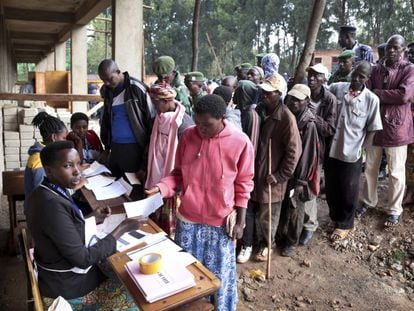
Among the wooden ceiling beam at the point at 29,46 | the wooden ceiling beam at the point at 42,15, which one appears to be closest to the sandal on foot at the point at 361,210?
the wooden ceiling beam at the point at 42,15

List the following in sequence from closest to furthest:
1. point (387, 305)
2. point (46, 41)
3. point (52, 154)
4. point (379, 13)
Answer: point (52, 154), point (387, 305), point (46, 41), point (379, 13)

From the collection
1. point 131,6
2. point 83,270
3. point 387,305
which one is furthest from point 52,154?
point 131,6

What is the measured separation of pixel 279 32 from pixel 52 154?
101 ft

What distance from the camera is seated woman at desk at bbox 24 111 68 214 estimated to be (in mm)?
2730

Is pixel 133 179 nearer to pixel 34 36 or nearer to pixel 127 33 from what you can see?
pixel 127 33

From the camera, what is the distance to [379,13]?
23.8 meters

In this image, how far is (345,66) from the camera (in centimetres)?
445

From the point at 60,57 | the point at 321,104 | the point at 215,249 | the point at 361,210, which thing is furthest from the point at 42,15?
the point at 215,249

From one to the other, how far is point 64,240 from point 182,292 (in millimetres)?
649

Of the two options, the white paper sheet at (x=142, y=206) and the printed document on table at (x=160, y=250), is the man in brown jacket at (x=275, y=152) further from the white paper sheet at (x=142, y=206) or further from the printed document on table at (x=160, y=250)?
the printed document on table at (x=160, y=250)

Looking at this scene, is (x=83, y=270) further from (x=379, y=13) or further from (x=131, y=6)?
(x=379, y=13)

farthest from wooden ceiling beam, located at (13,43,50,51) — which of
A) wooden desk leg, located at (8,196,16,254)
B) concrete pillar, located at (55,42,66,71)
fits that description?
wooden desk leg, located at (8,196,16,254)

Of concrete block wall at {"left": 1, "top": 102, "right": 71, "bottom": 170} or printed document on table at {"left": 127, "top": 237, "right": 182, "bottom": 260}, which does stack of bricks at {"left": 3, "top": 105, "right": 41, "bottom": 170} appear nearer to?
concrete block wall at {"left": 1, "top": 102, "right": 71, "bottom": 170}

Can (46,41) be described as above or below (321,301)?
above
